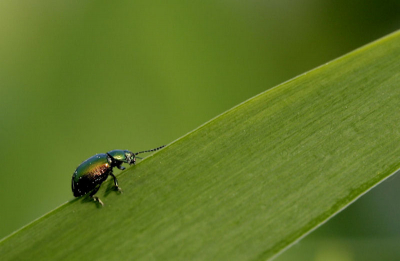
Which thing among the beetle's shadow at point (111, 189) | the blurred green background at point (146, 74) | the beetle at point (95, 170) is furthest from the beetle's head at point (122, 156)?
the beetle's shadow at point (111, 189)

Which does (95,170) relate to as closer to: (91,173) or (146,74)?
(91,173)

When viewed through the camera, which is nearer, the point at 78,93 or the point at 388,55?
the point at 388,55

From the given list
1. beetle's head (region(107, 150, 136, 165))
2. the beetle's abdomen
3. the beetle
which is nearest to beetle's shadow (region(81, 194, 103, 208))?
the beetle

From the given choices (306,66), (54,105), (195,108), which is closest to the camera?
(54,105)

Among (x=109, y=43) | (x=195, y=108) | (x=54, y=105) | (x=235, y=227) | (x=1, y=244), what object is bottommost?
(x=235, y=227)

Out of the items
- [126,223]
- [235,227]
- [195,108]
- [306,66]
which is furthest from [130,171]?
[306,66]

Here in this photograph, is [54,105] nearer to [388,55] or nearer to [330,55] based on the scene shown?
[388,55]

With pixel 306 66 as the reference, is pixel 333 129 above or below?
below
